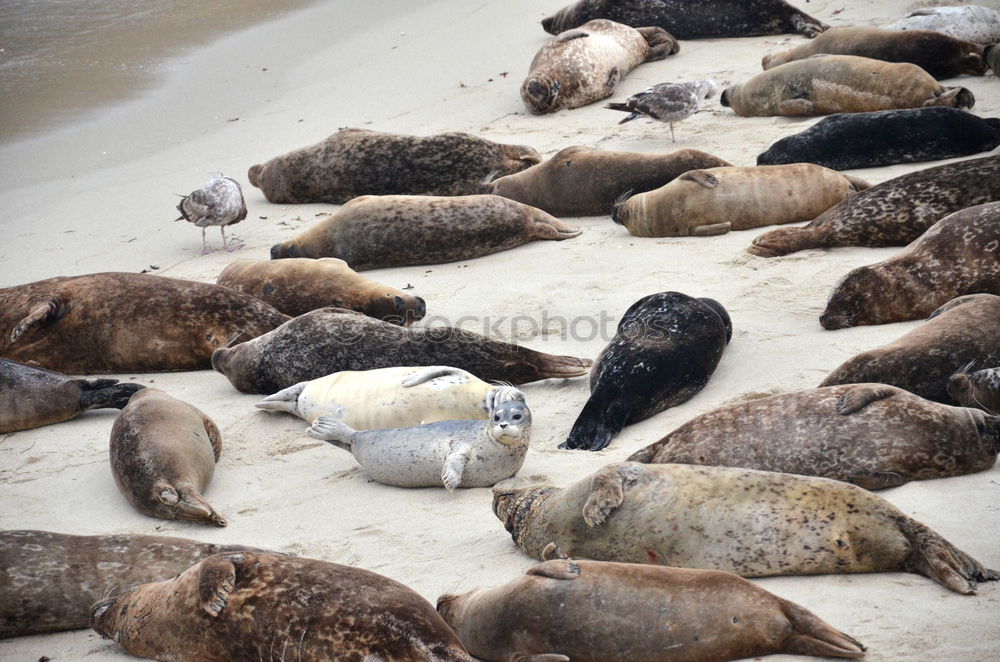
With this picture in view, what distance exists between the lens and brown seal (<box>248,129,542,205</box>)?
8.76 metres

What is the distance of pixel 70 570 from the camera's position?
154 inches

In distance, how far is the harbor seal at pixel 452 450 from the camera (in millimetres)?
4484

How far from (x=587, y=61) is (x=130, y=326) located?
5.47 meters

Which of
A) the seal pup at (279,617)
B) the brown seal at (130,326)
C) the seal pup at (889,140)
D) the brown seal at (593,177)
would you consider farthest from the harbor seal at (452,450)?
→ the seal pup at (889,140)

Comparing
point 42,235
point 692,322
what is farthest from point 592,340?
point 42,235

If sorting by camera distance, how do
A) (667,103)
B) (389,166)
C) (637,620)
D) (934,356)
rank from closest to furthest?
(637,620), (934,356), (667,103), (389,166)

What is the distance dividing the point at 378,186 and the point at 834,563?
19.6 feet

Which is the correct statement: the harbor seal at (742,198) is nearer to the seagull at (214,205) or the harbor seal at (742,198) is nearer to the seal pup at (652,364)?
the seal pup at (652,364)

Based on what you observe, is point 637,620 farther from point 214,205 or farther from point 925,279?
point 214,205

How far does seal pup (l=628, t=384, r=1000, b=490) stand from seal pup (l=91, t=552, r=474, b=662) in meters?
1.47

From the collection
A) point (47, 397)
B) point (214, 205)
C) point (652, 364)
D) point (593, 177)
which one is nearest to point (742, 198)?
point (593, 177)

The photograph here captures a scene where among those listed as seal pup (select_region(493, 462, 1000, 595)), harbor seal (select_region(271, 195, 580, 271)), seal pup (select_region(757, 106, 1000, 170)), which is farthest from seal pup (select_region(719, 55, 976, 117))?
seal pup (select_region(493, 462, 1000, 595))

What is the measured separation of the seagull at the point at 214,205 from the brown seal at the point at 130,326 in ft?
4.84

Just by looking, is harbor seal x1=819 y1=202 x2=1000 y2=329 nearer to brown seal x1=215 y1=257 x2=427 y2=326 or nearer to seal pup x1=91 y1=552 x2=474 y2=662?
brown seal x1=215 y1=257 x2=427 y2=326
